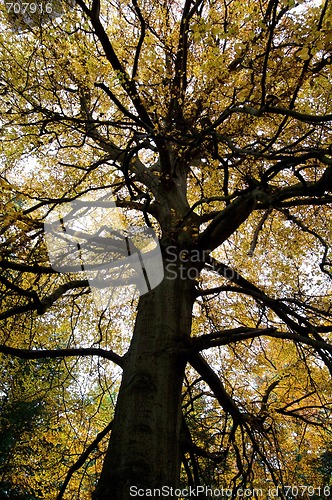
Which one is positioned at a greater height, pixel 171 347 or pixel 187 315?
pixel 187 315

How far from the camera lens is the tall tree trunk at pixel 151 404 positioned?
193 centimetres

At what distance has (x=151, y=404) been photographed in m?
2.26

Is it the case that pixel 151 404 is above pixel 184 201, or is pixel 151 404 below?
below

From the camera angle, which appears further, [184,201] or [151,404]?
[184,201]

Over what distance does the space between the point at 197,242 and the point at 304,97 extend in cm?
238

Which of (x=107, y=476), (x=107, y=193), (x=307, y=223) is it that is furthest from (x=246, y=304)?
(x=107, y=476)

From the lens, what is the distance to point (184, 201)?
14.7ft

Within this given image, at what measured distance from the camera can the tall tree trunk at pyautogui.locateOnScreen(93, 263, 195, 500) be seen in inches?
75.8

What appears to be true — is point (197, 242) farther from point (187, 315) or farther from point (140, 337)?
point (140, 337)

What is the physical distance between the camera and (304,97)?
421cm

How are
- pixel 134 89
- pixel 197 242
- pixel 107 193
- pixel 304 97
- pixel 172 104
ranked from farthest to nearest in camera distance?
pixel 107 193
pixel 172 104
pixel 304 97
pixel 134 89
pixel 197 242

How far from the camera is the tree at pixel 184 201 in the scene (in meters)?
2.29

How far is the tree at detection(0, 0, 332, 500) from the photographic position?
229 centimetres

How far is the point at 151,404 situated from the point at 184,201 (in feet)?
9.20
